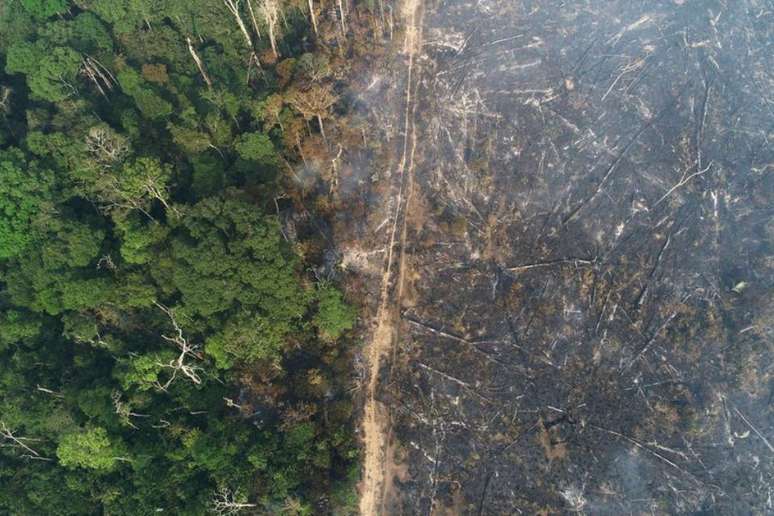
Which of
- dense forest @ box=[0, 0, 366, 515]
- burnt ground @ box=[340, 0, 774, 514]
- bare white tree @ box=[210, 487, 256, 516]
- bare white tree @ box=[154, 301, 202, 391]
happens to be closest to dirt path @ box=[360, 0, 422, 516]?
burnt ground @ box=[340, 0, 774, 514]

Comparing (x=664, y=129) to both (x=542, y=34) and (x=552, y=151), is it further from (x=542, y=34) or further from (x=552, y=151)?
(x=542, y=34)

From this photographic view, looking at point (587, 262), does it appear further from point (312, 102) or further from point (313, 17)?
point (313, 17)

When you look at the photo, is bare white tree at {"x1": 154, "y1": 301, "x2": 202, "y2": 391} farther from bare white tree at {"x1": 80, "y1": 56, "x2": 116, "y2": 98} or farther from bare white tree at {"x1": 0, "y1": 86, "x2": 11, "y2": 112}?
bare white tree at {"x1": 0, "y1": 86, "x2": 11, "y2": 112}

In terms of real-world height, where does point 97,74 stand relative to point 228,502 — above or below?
above

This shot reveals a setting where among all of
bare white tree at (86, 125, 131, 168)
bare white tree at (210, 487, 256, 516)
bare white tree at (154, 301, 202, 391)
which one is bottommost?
bare white tree at (210, 487, 256, 516)

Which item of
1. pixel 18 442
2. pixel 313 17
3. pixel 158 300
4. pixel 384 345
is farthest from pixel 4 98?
pixel 384 345

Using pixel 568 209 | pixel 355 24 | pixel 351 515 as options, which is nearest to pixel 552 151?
pixel 568 209

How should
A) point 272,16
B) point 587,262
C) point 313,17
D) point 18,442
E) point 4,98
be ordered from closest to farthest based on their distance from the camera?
point 18,442
point 4,98
point 587,262
point 272,16
point 313,17
